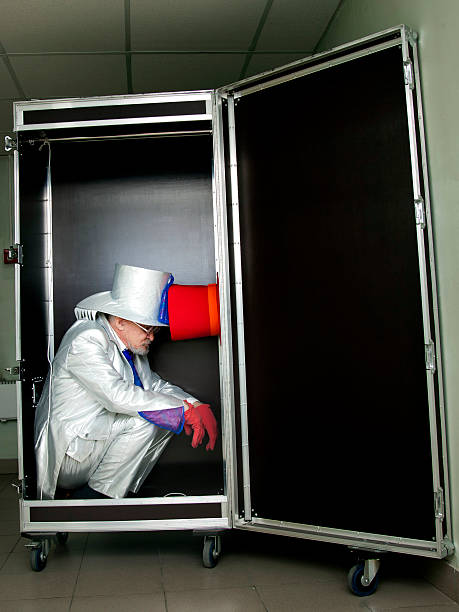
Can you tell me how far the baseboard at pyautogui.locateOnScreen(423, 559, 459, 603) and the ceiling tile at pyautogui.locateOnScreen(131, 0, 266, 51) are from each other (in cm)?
252

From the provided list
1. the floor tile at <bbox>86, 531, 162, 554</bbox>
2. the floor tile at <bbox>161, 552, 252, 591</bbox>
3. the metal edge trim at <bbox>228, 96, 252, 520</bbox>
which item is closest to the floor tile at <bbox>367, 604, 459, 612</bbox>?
the floor tile at <bbox>161, 552, 252, 591</bbox>

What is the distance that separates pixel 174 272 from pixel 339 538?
155 centimetres

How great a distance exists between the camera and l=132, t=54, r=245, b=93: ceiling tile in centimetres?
325

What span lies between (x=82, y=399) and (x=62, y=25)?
1834 millimetres

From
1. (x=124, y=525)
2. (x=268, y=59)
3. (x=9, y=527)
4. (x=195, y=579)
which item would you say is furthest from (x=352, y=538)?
(x=268, y=59)

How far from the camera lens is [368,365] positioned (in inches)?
81.9

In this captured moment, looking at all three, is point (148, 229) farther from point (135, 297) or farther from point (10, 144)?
point (10, 144)

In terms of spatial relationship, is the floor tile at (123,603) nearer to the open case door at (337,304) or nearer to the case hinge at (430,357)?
the open case door at (337,304)

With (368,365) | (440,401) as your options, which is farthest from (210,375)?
(440,401)

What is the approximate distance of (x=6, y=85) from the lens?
137 inches

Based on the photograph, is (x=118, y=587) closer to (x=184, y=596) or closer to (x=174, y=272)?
(x=184, y=596)

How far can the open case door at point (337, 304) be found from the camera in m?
1.98

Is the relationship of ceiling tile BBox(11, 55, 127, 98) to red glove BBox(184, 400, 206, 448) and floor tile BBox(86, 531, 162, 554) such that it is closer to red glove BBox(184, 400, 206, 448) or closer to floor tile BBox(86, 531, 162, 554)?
red glove BBox(184, 400, 206, 448)

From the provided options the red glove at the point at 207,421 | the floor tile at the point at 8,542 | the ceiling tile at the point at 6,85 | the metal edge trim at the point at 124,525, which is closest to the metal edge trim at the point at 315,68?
the red glove at the point at 207,421
